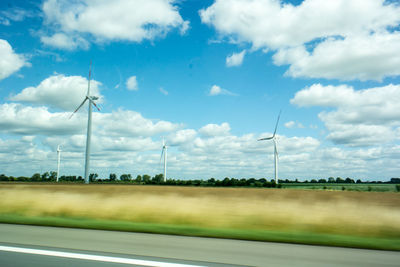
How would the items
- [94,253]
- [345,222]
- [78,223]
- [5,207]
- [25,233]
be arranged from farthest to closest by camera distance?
[5,207] < [345,222] < [78,223] < [25,233] < [94,253]

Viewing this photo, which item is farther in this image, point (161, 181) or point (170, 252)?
point (161, 181)

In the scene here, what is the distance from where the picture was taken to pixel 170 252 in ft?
19.7

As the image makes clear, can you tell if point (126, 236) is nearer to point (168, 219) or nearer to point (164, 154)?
point (168, 219)

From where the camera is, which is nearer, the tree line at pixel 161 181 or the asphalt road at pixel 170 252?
the asphalt road at pixel 170 252

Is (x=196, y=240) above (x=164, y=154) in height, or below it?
below

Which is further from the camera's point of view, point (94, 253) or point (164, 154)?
point (164, 154)

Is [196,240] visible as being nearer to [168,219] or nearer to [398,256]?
[398,256]

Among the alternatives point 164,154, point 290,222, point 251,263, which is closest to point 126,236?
point 251,263

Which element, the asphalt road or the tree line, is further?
the tree line

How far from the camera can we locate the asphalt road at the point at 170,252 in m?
5.32

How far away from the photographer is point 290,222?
1177 centimetres

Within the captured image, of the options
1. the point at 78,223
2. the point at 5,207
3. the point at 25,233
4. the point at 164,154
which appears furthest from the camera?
the point at 164,154

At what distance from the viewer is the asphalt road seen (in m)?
5.32

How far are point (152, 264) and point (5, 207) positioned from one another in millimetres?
14622
